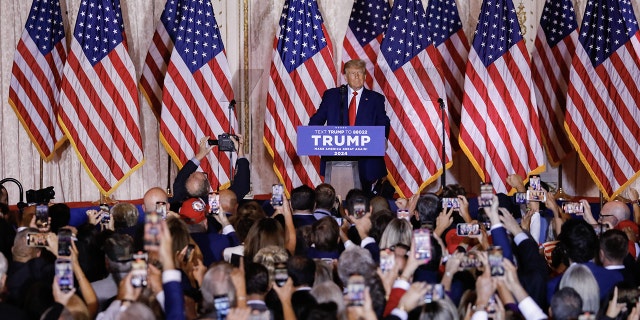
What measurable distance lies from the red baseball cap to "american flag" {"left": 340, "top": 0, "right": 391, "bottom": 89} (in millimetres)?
5350

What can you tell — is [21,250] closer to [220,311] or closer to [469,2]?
[220,311]

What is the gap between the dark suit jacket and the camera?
1036 centimetres

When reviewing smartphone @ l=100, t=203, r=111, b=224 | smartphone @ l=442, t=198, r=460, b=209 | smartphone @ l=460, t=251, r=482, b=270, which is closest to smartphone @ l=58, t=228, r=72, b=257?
smartphone @ l=460, t=251, r=482, b=270

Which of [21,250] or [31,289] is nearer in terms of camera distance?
[31,289]

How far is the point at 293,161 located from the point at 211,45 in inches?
64.8

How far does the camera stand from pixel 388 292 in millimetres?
4711

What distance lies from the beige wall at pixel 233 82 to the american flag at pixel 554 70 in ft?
1.79

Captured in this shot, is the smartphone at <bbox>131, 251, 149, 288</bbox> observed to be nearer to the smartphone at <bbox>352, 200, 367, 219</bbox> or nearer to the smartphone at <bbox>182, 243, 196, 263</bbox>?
the smartphone at <bbox>182, 243, 196, 263</bbox>

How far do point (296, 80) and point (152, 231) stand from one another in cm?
799

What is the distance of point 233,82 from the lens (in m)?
13.2

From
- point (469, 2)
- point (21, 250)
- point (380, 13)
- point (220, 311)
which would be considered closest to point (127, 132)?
point (380, 13)

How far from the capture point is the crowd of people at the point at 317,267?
4.29 metres

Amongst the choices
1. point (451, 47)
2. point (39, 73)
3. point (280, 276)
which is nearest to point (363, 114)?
point (451, 47)

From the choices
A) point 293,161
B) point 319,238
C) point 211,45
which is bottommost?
point 319,238
